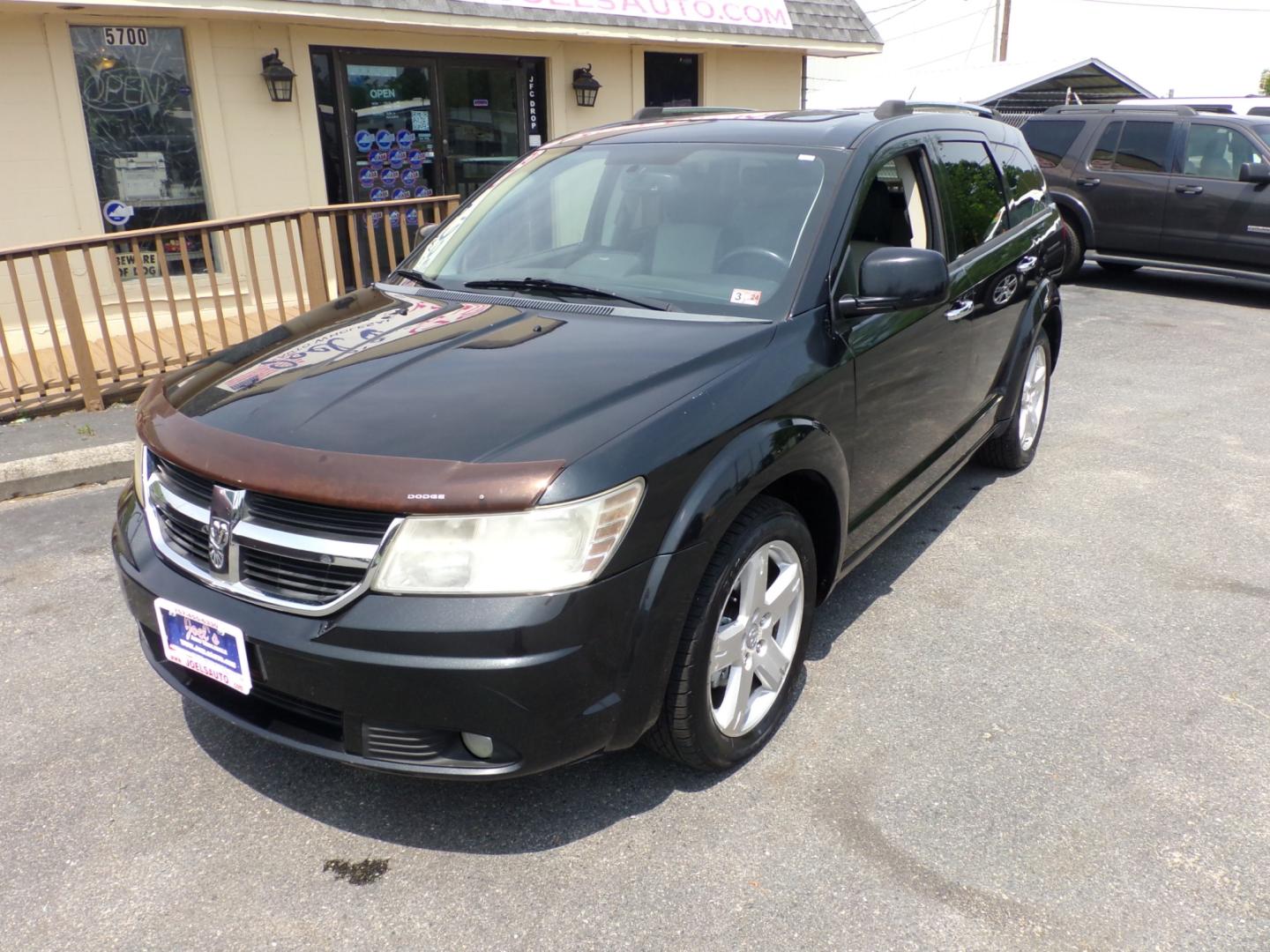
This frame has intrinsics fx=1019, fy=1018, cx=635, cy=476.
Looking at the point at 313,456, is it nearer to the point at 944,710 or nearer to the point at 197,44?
the point at 944,710

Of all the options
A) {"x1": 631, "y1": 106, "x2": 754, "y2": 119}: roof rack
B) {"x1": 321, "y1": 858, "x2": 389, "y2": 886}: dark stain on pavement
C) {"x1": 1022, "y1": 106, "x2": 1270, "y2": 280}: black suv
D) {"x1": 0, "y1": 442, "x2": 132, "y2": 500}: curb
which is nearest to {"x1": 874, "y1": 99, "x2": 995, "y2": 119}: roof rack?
{"x1": 631, "y1": 106, "x2": 754, "y2": 119}: roof rack

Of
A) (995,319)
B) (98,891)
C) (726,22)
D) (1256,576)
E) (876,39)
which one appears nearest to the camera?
(98,891)

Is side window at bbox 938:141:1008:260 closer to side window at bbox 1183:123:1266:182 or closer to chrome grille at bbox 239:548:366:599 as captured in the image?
chrome grille at bbox 239:548:366:599

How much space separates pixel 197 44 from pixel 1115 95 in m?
20.6

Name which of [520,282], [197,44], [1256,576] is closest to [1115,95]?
[197,44]

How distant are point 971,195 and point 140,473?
3354 millimetres

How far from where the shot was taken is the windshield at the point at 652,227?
10.5 feet

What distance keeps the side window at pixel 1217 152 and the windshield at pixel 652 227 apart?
28.4ft

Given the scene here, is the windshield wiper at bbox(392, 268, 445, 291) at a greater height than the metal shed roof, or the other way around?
the metal shed roof

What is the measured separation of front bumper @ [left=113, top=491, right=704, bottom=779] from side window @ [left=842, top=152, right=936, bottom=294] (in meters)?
1.40

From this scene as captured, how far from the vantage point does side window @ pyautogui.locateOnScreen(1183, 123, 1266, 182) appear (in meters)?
9.94

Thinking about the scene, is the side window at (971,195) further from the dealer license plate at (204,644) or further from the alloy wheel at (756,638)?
the dealer license plate at (204,644)

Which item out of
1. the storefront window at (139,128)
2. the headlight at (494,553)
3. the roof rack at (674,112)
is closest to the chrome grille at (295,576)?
the headlight at (494,553)

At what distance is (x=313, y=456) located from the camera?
2.33 metres
